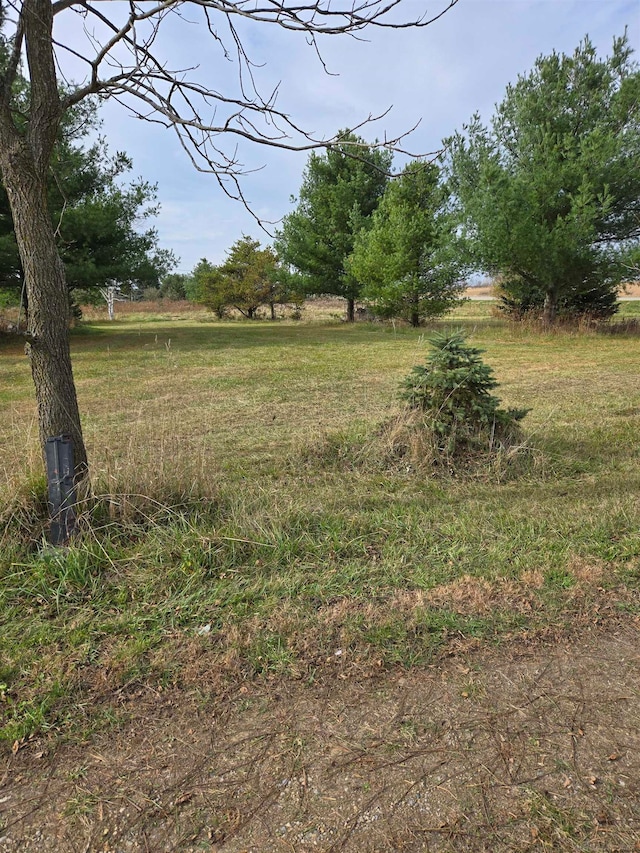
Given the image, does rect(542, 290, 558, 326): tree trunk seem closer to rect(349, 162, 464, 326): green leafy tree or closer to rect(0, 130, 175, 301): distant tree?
rect(349, 162, 464, 326): green leafy tree

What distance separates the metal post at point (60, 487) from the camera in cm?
267

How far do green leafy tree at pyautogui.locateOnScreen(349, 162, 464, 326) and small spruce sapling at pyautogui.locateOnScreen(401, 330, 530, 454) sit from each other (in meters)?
13.9

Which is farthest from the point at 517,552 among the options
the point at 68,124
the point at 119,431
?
the point at 68,124

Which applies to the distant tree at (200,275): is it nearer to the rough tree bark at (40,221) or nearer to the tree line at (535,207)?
the tree line at (535,207)

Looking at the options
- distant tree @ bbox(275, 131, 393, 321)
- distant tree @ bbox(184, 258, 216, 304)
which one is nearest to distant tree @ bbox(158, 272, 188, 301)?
distant tree @ bbox(184, 258, 216, 304)

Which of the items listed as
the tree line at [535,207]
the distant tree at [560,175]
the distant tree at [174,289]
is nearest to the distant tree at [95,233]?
the tree line at [535,207]

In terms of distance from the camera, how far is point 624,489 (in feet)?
12.2

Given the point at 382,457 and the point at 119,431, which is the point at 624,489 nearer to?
the point at 382,457

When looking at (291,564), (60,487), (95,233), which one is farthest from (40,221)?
(95,233)

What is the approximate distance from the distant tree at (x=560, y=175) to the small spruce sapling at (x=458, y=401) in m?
11.0

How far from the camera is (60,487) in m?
2.70

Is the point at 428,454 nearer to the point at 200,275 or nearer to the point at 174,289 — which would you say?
the point at 200,275

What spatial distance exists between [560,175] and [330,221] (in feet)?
36.2

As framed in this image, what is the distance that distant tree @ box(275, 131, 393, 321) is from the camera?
71.1 feet
